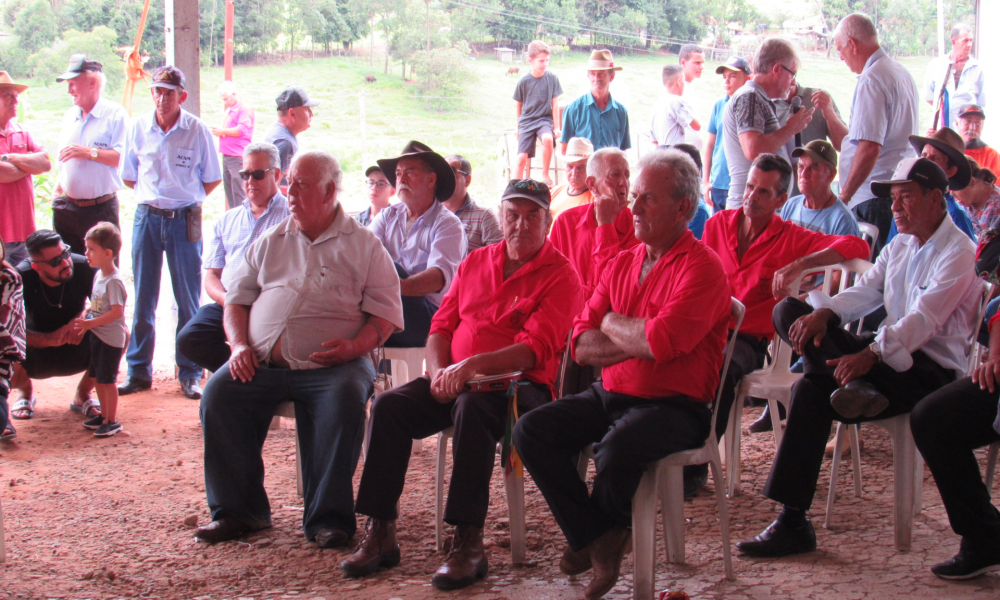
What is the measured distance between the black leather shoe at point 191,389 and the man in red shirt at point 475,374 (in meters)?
2.72

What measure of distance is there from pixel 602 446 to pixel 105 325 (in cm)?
321

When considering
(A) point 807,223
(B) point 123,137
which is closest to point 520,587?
(A) point 807,223

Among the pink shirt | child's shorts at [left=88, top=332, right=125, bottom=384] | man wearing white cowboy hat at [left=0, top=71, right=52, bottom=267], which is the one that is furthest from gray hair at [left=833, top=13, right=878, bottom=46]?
Result: the pink shirt

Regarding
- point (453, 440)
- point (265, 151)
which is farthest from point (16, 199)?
point (453, 440)

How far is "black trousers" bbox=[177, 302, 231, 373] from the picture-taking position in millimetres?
3596

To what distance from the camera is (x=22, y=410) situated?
186 inches

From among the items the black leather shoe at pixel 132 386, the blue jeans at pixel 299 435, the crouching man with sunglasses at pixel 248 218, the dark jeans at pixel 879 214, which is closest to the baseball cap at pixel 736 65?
the dark jeans at pixel 879 214

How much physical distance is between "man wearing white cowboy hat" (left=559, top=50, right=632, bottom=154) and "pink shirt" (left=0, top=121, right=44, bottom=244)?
4.14m

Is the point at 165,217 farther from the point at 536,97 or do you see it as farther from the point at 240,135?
the point at 536,97

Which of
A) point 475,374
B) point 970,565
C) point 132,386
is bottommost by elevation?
point 132,386

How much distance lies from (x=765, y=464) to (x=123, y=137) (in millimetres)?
4601

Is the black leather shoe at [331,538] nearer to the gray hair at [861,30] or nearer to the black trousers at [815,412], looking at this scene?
the black trousers at [815,412]

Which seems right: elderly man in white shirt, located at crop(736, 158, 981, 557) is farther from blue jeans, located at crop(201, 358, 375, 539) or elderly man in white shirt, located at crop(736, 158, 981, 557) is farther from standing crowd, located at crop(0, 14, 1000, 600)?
blue jeans, located at crop(201, 358, 375, 539)

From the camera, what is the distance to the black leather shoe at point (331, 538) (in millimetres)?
2920
